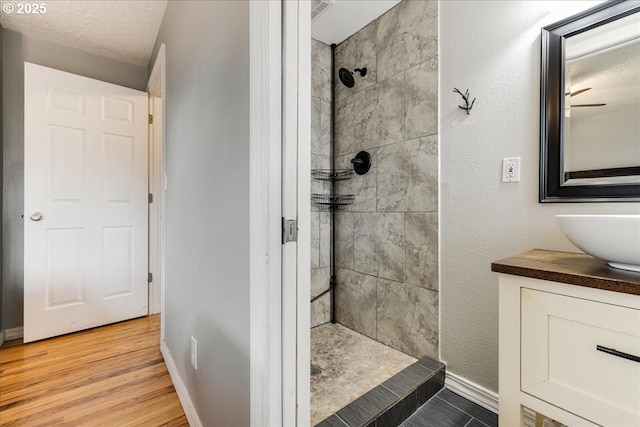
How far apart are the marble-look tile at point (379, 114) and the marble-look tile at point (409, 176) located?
95 millimetres

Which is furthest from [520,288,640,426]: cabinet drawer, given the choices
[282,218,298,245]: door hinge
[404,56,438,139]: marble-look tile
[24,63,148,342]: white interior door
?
[24,63,148,342]: white interior door

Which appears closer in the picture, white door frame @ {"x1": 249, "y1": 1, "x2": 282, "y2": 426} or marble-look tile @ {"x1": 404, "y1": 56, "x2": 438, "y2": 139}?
white door frame @ {"x1": 249, "y1": 1, "x2": 282, "y2": 426}

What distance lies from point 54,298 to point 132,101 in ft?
5.85

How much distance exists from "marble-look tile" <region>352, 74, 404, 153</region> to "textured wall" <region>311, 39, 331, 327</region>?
0.27 meters

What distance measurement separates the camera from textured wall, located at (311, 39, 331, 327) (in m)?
2.28

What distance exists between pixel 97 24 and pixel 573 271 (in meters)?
3.14

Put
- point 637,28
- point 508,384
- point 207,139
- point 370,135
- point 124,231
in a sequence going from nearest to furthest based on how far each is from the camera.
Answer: point 508,384 → point 637,28 → point 207,139 → point 370,135 → point 124,231

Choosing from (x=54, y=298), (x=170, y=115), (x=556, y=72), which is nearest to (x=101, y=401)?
(x=54, y=298)

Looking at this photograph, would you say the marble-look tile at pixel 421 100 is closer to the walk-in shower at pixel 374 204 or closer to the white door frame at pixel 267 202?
the walk-in shower at pixel 374 204

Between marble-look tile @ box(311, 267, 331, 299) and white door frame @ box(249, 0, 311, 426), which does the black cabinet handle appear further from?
marble-look tile @ box(311, 267, 331, 299)

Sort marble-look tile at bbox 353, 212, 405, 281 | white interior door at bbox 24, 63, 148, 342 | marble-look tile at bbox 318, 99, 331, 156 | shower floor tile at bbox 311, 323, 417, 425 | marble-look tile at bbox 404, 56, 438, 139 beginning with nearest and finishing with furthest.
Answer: shower floor tile at bbox 311, 323, 417, 425 < marble-look tile at bbox 404, 56, 438, 139 < marble-look tile at bbox 353, 212, 405, 281 < white interior door at bbox 24, 63, 148, 342 < marble-look tile at bbox 318, 99, 331, 156

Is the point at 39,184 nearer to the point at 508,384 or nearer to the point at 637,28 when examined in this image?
the point at 508,384

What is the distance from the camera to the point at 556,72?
4.02 feet

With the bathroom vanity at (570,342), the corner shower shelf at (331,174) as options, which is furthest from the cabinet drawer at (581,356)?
the corner shower shelf at (331,174)
